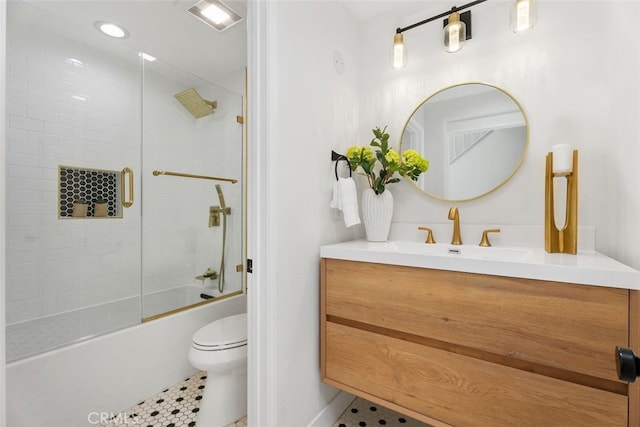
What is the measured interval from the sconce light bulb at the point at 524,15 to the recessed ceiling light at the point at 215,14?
149 cm

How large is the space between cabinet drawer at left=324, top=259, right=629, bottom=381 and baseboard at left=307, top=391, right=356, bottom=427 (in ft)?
1.86

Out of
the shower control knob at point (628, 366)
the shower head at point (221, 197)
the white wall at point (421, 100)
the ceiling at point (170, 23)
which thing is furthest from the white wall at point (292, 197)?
the shower head at point (221, 197)

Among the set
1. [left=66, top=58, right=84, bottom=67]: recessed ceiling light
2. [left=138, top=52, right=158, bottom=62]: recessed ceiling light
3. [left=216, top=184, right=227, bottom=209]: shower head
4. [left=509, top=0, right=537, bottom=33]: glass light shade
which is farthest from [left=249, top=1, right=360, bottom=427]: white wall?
[left=66, top=58, right=84, bottom=67]: recessed ceiling light

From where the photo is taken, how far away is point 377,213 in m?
1.55

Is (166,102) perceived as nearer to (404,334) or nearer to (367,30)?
(367,30)

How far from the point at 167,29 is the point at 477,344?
248 centimetres

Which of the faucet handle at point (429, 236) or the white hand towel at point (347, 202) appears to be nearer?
the white hand towel at point (347, 202)

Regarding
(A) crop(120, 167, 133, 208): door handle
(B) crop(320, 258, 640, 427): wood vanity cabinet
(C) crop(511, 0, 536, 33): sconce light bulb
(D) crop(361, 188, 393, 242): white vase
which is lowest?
(B) crop(320, 258, 640, 427): wood vanity cabinet

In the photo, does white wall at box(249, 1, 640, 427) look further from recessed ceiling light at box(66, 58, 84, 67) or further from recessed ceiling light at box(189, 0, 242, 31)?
recessed ceiling light at box(66, 58, 84, 67)

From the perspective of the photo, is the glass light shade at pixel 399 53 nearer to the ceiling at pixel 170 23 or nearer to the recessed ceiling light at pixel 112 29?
the ceiling at pixel 170 23

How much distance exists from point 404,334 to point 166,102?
99.9 inches

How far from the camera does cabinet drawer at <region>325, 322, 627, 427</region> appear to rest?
85 centimetres

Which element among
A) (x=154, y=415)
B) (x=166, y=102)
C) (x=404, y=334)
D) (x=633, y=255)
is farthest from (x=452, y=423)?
(x=166, y=102)

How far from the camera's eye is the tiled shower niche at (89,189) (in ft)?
6.23
